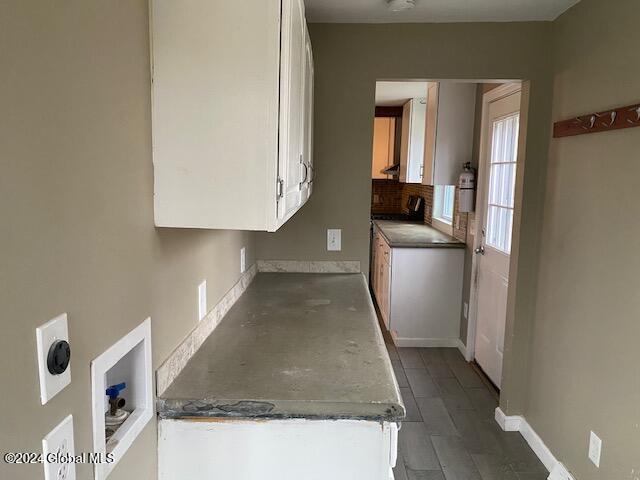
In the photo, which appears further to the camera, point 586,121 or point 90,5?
point 586,121

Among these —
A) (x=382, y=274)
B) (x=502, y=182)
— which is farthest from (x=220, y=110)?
(x=382, y=274)

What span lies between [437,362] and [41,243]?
3501 mm

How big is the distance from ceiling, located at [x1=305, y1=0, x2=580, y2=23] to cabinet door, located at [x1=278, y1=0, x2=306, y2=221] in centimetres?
85

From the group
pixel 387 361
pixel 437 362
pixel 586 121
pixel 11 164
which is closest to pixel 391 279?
pixel 437 362

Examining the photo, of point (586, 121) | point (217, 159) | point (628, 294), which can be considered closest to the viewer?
point (217, 159)

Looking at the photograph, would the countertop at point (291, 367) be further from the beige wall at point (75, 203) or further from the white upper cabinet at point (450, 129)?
the white upper cabinet at point (450, 129)

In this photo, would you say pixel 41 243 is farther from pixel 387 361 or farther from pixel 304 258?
pixel 304 258

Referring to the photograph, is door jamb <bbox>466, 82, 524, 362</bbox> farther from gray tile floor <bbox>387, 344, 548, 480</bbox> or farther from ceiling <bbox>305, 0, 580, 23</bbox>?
ceiling <bbox>305, 0, 580, 23</bbox>

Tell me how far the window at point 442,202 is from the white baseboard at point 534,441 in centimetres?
239

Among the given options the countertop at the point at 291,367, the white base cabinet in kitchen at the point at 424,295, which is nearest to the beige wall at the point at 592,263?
the countertop at the point at 291,367

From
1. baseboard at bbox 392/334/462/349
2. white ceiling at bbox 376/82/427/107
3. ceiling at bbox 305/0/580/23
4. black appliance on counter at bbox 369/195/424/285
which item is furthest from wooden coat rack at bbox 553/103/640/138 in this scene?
black appliance on counter at bbox 369/195/424/285

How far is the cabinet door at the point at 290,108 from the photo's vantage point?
117 centimetres

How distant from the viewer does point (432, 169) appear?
3992 millimetres

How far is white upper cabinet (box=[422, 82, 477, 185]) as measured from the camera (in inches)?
152
